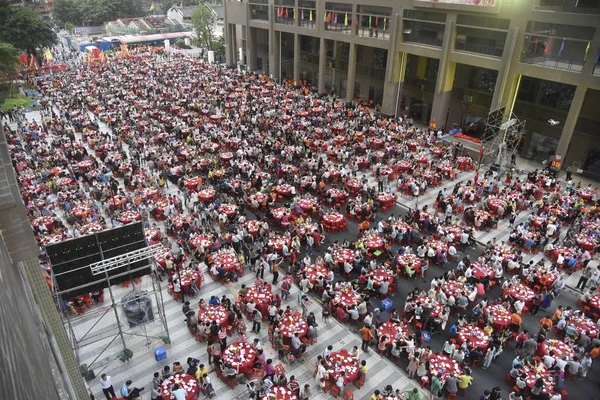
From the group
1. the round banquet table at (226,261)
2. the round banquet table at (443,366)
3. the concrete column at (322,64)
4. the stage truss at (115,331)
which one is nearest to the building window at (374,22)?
the concrete column at (322,64)

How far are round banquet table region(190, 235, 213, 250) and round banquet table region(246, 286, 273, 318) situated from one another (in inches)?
163

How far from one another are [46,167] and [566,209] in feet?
110

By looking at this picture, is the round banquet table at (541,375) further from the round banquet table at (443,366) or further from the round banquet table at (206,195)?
the round banquet table at (206,195)

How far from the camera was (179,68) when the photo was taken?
61250 millimetres

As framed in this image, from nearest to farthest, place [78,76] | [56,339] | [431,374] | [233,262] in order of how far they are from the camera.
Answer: [56,339]
[431,374]
[233,262]
[78,76]

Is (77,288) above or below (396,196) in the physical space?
A: above

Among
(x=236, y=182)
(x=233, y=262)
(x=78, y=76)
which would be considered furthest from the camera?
(x=78, y=76)

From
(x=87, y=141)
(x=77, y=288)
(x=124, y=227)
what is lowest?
(x=87, y=141)

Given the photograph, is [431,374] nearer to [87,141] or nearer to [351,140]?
[351,140]

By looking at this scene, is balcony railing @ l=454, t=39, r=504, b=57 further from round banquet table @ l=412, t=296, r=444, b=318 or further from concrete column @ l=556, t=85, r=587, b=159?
round banquet table @ l=412, t=296, r=444, b=318

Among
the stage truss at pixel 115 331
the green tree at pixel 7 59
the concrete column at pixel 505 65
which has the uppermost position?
the concrete column at pixel 505 65

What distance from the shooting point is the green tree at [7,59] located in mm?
49625

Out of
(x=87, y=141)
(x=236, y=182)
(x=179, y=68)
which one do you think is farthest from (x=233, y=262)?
(x=179, y=68)

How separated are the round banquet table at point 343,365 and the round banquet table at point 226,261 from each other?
671 cm
